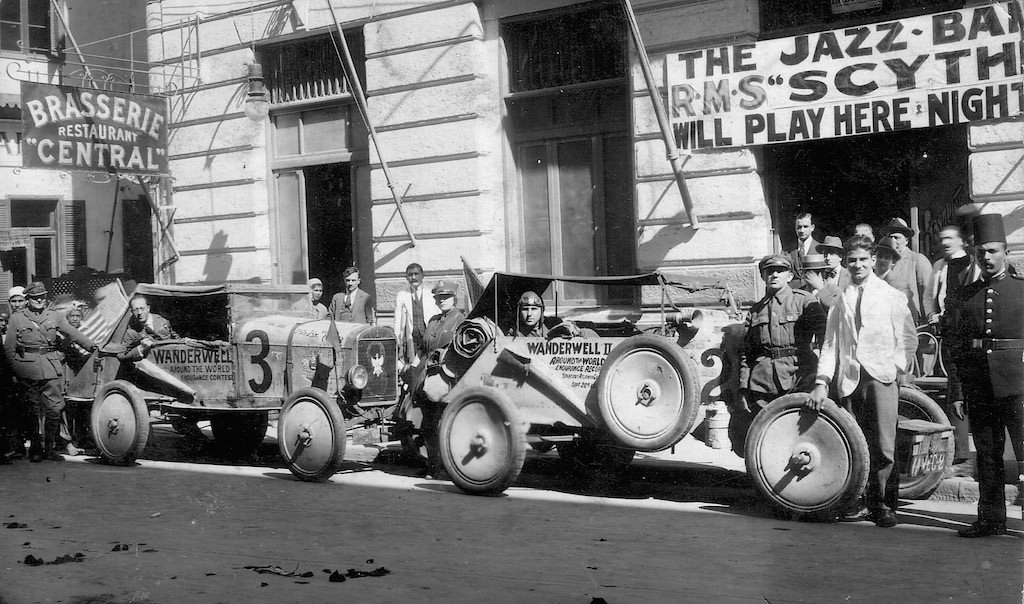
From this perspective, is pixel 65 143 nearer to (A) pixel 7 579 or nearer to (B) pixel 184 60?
(B) pixel 184 60

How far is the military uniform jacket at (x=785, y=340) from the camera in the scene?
8.34 m

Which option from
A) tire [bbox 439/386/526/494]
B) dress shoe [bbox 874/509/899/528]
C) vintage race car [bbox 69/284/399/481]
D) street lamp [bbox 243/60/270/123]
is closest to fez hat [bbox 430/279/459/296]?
vintage race car [bbox 69/284/399/481]

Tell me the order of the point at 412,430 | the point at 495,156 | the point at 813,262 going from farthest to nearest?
the point at 495,156 < the point at 412,430 < the point at 813,262

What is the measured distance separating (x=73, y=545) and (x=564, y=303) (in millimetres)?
7746

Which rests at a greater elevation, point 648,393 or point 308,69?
point 308,69

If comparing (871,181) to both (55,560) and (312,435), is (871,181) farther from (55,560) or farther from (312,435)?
(55,560)

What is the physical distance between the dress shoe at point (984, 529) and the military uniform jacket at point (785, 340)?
5.52 feet

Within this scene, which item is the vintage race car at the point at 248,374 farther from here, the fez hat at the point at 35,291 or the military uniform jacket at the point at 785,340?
the military uniform jacket at the point at 785,340

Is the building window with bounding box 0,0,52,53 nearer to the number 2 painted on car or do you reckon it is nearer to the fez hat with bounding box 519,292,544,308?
the number 2 painted on car

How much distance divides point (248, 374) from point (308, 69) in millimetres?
6966

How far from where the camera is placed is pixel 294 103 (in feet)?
54.1

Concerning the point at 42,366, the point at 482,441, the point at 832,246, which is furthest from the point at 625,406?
the point at 42,366

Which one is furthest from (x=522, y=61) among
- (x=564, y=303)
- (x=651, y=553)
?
(x=651, y=553)

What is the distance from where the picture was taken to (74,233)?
20.5m
